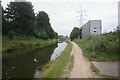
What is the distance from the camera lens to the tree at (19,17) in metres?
62.4

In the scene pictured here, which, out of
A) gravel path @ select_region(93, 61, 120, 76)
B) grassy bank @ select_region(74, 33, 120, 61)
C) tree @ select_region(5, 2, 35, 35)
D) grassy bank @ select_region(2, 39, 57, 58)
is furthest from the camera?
tree @ select_region(5, 2, 35, 35)

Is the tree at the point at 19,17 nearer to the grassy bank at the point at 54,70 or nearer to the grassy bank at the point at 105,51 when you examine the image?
the grassy bank at the point at 105,51

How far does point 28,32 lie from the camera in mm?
67375

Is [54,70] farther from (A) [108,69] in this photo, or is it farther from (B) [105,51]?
(B) [105,51]

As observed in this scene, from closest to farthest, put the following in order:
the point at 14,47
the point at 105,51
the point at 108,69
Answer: the point at 108,69 → the point at 105,51 → the point at 14,47

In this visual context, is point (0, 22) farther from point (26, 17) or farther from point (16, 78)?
point (16, 78)

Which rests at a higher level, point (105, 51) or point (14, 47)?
point (105, 51)

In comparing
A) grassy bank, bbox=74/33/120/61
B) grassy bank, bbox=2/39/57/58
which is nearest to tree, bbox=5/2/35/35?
grassy bank, bbox=2/39/57/58

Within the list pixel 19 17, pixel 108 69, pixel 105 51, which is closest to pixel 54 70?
pixel 108 69

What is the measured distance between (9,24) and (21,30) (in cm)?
610

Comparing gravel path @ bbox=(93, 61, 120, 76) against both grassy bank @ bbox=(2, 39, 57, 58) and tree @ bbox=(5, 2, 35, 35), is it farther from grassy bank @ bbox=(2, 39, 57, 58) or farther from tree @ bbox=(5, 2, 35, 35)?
tree @ bbox=(5, 2, 35, 35)

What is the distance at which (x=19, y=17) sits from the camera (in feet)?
206

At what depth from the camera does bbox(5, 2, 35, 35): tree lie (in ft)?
A: 205

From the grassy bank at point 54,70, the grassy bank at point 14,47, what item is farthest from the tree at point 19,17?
the grassy bank at point 54,70
